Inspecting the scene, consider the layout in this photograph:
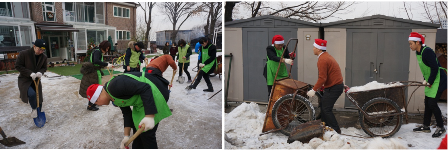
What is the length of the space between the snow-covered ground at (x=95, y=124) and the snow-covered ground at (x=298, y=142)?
0.24m

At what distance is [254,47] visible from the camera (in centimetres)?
582

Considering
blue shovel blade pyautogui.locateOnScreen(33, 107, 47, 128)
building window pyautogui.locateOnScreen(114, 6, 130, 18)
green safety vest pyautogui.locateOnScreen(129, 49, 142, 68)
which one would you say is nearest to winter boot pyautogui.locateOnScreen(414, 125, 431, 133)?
green safety vest pyautogui.locateOnScreen(129, 49, 142, 68)

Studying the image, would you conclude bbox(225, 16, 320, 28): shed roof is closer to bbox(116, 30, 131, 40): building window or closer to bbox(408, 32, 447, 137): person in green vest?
bbox(408, 32, 447, 137): person in green vest

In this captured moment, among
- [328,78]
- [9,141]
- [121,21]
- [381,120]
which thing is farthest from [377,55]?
[121,21]

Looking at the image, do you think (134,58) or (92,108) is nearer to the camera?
(92,108)

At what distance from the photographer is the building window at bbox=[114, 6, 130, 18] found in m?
21.4

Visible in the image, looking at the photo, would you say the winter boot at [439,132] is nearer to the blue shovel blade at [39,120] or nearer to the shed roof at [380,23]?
the shed roof at [380,23]

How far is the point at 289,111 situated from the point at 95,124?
9.87 ft

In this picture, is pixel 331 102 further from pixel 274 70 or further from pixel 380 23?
pixel 380 23

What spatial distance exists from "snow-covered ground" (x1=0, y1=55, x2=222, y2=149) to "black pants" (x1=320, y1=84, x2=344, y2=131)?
60.0 inches

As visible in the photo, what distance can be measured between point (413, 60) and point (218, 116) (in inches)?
142

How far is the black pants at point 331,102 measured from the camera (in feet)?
12.9

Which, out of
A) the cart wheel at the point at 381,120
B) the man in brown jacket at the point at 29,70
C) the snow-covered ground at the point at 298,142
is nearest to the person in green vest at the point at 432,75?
the snow-covered ground at the point at 298,142

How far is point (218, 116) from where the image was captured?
16.3 ft
